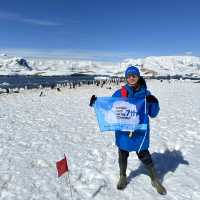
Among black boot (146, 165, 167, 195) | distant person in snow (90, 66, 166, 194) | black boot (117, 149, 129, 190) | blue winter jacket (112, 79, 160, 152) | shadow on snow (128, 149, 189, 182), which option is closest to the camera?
distant person in snow (90, 66, 166, 194)

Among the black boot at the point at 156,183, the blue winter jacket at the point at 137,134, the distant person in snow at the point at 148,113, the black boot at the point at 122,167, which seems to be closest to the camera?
the distant person in snow at the point at 148,113

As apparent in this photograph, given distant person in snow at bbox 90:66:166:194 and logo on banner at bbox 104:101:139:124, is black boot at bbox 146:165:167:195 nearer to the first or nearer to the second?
distant person in snow at bbox 90:66:166:194

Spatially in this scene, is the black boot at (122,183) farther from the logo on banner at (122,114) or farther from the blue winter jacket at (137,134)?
the logo on banner at (122,114)

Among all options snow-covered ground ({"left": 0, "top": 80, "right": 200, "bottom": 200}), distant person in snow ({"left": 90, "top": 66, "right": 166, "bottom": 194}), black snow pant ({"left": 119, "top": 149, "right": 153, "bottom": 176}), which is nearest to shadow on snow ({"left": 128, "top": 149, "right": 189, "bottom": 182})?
snow-covered ground ({"left": 0, "top": 80, "right": 200, "bottom": 200})

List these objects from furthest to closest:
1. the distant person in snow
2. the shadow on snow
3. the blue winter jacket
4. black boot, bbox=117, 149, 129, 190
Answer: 1. the shadow on snow
2. black boot, bbox=117, 149, 129, 190
3. the blue winter jacket
4. the distant person in snow

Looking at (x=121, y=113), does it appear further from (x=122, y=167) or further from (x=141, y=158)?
(x=122, y=167)

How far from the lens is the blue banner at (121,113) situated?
7.21 meters

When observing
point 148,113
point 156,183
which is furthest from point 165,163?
point 148,113

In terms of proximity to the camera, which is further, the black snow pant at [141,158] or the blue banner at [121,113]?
the black snow pant at [141,158]

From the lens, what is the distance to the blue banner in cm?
721

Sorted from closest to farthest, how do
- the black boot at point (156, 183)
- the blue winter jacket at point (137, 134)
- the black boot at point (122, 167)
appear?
the blue winter jacket at point (137, 134)
the black boot at point (156, 183)
the black boot at point (122, 167)

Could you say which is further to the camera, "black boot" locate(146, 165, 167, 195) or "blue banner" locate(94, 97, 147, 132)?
"black boot" locate(146, 165, 167, 195)

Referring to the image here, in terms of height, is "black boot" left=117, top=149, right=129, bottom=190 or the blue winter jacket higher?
the blue winter jacket

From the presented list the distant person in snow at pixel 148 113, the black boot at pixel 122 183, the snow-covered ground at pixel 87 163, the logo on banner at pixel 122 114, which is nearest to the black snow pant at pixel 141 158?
the distant person in snow at pixel 148 113
